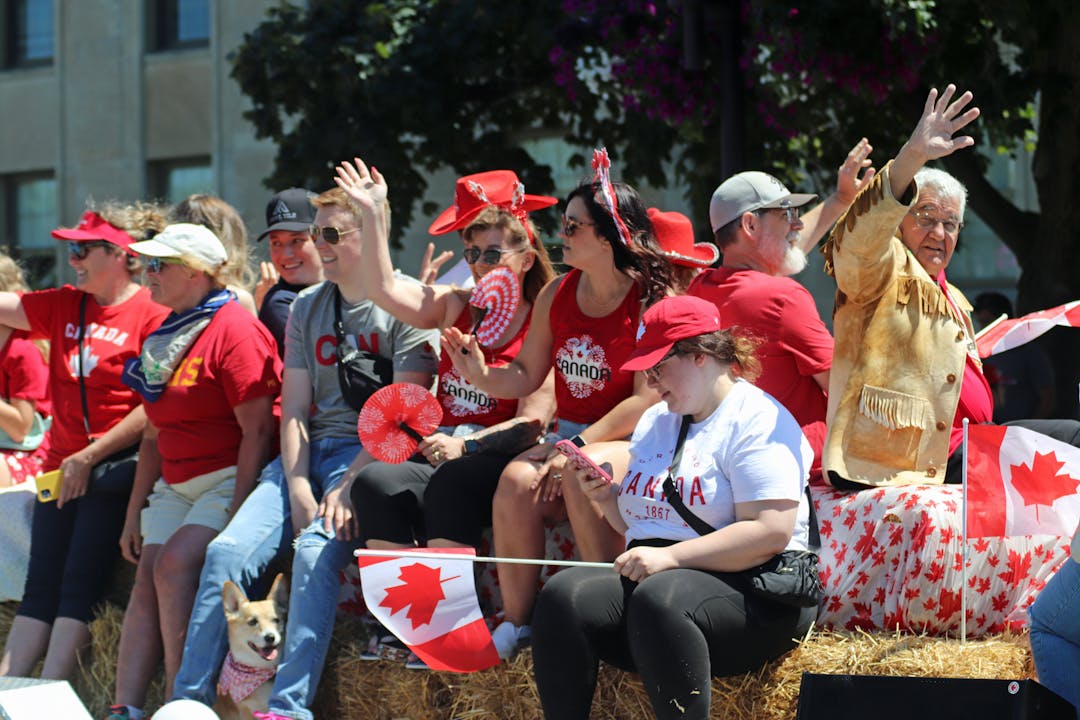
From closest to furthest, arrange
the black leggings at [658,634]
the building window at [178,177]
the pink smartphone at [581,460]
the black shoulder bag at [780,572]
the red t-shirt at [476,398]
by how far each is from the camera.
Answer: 1. the black leggings at [658,634]
2. the black shoulder bag at [780,572]
3. the pink smartphone at [581,460]
4. the red t-shirt at [476,398]
5. the building window at [178,177]

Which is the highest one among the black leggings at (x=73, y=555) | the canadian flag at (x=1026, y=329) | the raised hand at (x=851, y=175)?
the raised hand at (x=851, y=175)

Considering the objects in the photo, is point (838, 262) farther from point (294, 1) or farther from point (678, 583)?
point (294, 1)

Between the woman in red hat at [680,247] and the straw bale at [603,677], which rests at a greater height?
the woman in red hat at [680,247]

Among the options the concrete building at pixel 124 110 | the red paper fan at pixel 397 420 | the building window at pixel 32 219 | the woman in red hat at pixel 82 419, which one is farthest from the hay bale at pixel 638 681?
the building window at pixel 32 219

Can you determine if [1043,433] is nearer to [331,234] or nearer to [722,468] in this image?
[722,468]

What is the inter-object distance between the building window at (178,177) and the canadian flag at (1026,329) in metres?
12.4

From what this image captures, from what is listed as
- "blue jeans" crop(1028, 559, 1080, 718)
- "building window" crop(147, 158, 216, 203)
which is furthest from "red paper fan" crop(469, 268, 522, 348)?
"building window" crop(147, 158, 216, 203)

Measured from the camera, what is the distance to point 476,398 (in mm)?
5484

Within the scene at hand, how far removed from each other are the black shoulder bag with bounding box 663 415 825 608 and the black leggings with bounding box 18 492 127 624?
289 centimetres

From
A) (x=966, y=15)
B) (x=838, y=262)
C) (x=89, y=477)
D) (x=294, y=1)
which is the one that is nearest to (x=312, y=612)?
(x=89, y=477)

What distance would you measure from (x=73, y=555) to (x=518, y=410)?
2114 mm

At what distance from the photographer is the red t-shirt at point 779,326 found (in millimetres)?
4836

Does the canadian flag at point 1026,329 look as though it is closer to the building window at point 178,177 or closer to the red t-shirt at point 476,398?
the red t-shirt at point 476,398

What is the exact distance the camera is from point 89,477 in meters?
6.22
